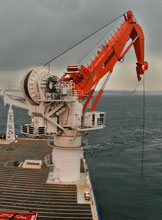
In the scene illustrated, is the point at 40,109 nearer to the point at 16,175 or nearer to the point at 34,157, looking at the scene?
the point at 16,175

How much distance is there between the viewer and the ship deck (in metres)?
18.3

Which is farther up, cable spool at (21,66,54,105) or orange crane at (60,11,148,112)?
orange crane at (60,11,148,112)

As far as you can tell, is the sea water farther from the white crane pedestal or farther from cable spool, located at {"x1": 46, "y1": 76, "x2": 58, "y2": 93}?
cable spool, located at {"x1": 46, "y1": 76, "x2": 58, "y2": 93}

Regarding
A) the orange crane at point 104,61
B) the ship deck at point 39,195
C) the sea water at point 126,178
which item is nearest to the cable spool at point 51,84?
the orange crane at point 104,61

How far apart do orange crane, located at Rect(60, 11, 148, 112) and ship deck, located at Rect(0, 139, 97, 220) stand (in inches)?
366

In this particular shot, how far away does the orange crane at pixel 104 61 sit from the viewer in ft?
82.5

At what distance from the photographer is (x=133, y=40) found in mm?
28516

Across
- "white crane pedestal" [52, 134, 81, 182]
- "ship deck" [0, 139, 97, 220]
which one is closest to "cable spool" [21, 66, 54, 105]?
"white crane pedestal" [52, 134, 81, 182]

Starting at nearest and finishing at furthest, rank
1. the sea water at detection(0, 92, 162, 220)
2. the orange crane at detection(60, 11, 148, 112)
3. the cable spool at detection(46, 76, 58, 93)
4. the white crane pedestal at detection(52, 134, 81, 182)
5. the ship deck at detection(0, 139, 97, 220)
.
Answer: the ship deck at detection(0, 139, 97, 220), the cable spool at detection(46, 76, 58, 93), the white crane pedestal at detection(52, 134, 81, 182), the orange crane at detection(60, 11, 148, 112), the sea water at detection(0, 92, 162, 220)

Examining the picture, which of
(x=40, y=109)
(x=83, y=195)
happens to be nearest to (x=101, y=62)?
(x=40, y=109)

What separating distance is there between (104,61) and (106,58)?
42cm

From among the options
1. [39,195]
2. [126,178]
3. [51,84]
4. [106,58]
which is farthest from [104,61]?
[126,178]

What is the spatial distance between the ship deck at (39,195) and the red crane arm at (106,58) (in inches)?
390

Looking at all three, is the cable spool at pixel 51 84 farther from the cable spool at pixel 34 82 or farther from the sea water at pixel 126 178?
the sea water at pixel 126 178
